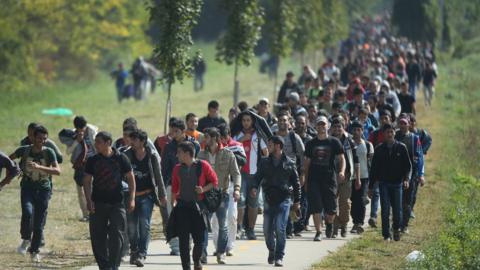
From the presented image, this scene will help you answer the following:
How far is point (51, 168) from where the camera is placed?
59.5ft

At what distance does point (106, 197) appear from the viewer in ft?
52.9

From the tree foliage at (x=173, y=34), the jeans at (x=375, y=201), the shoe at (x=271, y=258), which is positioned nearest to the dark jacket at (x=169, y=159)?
the shoe at (x=271, y=258)

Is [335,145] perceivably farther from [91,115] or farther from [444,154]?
[91,115]

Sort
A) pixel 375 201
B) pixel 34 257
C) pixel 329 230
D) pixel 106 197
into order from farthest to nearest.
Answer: pixel 375 201 < pixel 329 230 < pixel 34 257 < pixel 106 197

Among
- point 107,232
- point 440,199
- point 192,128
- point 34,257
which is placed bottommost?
point 34,257

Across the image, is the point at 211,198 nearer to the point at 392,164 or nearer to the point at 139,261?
the point at 139,261

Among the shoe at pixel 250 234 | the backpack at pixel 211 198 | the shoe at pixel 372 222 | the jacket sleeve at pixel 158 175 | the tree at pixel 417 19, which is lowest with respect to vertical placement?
the shoe at pixel 250 234

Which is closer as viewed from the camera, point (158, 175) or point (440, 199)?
point (158, 175)

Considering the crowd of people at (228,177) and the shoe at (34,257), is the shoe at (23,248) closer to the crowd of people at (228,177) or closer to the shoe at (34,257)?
the crowd of people at (228,177)

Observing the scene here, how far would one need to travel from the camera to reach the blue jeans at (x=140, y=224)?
17.6 meters

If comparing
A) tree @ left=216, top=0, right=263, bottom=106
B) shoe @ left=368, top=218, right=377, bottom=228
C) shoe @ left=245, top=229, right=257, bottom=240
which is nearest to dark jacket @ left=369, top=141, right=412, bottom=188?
shoe @ left=245, top=229, right=257, bottom=240

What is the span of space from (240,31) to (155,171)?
16.1 m

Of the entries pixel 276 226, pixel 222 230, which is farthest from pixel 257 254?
pixel 276 226

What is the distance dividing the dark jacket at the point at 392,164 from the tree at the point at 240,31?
42.2ft
